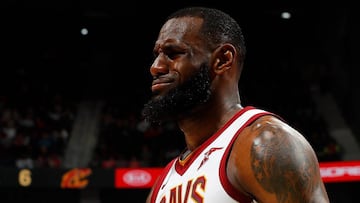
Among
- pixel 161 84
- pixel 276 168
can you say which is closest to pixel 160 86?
pixel 161 84

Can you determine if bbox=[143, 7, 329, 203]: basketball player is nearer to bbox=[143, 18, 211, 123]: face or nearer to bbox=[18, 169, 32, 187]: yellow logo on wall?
bbox=[143, 18, 211, 123]: face

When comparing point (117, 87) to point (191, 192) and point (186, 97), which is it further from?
point (191, 192)

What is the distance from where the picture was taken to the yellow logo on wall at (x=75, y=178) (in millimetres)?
9695

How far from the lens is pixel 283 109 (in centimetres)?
1263

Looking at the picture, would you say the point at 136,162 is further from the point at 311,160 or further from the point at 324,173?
the point at 311,160

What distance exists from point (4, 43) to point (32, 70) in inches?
49.8

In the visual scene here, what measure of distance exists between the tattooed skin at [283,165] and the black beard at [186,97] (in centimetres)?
37

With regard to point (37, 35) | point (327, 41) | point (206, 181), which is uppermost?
point (206, 181)

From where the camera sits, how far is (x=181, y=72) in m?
1.82


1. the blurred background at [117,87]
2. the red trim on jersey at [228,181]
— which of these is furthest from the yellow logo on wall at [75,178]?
the red trim on jersey at [228,181]

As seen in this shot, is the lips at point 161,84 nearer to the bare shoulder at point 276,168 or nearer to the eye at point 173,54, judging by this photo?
the eye at point 173,54

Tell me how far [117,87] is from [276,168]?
12.9 meters

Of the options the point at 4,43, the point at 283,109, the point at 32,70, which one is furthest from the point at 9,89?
the point at 283,109

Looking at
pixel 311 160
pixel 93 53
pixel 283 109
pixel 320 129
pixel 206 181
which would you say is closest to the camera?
pixel 311 160
